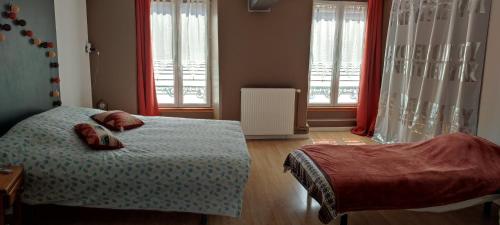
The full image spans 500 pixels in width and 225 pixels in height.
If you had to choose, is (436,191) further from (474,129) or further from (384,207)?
(474,129)

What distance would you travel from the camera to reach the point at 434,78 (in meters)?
3.94

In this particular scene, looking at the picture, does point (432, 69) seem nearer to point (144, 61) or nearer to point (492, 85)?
point (492, 85)

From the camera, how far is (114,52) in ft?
15.7

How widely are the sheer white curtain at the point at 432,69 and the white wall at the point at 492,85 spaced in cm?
6

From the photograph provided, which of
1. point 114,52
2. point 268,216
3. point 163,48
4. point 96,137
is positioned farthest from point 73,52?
point 268,216

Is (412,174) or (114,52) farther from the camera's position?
(114,52)

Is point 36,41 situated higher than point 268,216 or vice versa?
point 36,41

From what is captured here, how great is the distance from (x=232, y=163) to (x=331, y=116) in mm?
3444

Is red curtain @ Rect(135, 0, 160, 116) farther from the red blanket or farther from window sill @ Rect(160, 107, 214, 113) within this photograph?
the red blanket

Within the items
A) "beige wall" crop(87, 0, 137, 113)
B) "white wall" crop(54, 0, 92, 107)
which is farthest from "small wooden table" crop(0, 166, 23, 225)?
"beige wall" crop(87, 0, 137, 113)

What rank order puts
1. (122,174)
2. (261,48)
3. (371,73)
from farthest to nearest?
1. (371,73)
2. (261,48)
3. (122,174)

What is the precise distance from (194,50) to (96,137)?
2.77 m

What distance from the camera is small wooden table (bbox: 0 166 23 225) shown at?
1892 mm

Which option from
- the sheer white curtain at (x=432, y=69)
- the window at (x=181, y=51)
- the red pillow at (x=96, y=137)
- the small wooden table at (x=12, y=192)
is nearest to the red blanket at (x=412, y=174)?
the sheer white curtain at (x=432, y=69)
